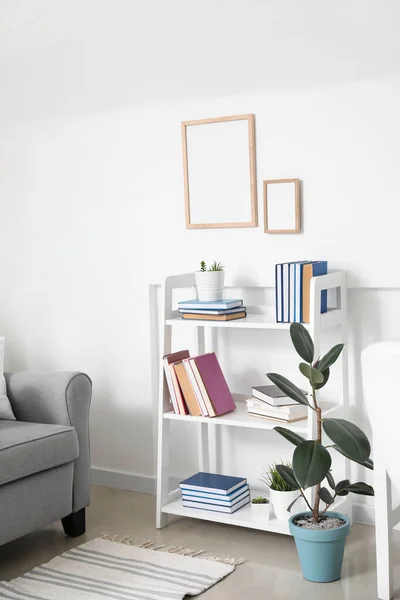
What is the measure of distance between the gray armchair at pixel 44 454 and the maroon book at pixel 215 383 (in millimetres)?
467

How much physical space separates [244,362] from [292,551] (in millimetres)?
831

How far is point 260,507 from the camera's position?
312 centimetres

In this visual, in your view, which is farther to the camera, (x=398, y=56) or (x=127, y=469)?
(x=127, y=469)

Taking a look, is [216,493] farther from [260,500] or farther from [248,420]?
[248,420]

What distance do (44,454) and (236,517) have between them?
77 cm

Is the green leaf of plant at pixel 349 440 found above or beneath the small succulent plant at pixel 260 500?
above

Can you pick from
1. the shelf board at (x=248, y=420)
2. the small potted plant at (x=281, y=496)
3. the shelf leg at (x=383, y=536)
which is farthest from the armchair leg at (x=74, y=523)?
the shelf leg at (x=383, y=536)

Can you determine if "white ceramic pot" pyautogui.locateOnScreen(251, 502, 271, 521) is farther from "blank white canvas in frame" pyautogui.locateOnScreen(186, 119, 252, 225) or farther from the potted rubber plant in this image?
"blank white canvas in frame" pyautogui.locateOnScreen(186, 119, 252, 225)

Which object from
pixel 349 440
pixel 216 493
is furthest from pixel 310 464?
pixel 216 493

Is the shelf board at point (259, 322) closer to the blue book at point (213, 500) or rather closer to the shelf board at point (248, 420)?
the shelf board at point (248, 420)

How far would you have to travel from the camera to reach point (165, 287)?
329 cm

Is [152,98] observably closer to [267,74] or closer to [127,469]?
[267,74]

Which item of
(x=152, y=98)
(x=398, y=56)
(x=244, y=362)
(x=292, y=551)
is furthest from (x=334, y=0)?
(x=292, y=551)

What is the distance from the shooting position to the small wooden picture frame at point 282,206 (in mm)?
3256
